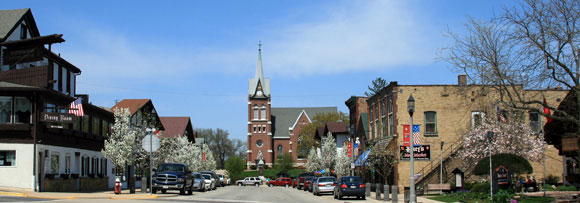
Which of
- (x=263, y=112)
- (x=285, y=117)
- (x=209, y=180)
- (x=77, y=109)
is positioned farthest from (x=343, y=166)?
(x=285, y=117)

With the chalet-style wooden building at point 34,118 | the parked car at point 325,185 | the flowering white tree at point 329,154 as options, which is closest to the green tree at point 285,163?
the flowering white tree at point 329,154

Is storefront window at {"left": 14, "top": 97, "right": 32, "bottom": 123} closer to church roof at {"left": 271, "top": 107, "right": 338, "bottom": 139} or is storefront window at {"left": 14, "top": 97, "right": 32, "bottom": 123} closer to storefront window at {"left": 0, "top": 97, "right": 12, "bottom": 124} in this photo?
storefront window at {"left": 0, "top": 97, "right": 12, "bottom": 124}

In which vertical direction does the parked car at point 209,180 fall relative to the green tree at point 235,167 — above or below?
above

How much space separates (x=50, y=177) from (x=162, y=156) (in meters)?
14.0

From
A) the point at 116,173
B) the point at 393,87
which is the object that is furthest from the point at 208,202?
the point at 116,173

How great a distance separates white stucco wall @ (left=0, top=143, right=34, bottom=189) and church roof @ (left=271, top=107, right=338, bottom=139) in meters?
107

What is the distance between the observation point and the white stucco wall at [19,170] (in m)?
32.4

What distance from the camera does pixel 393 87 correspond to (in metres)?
41.8

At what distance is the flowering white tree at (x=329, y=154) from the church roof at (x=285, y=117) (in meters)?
66.4

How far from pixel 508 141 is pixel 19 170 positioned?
29.2 metres

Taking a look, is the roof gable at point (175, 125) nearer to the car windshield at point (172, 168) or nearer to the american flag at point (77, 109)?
the car windshield at point (172, 168)

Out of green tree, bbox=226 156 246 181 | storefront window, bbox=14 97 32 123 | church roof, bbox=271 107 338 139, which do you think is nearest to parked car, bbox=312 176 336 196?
storefront window, bbox=14 97 32 123

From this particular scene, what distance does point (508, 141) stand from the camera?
37438mm

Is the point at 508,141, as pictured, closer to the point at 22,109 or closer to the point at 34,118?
the point at 34,118
